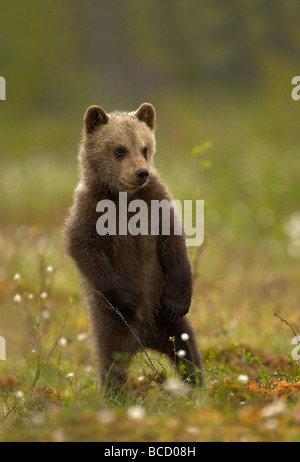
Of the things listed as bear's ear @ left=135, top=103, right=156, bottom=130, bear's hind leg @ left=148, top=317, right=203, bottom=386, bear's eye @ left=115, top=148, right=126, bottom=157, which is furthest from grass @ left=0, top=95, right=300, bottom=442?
bear's ear @ left=135, top=103, right=156, bottom=130

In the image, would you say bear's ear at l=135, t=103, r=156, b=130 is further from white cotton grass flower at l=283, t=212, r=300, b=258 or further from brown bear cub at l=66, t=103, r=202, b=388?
white cotton grass flower at l=283, t=212, r=300, b=258

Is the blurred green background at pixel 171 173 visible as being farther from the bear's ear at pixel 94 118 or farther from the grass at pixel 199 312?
the bear's ear at pixel 94 118

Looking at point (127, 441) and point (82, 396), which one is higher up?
point (82, 396)

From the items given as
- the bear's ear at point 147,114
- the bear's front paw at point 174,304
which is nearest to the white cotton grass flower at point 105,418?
the bear's front paw at point 174,304

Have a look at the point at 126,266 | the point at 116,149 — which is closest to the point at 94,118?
the point at 116,149

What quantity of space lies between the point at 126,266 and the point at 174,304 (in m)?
0.49

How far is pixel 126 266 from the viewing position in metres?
5.41

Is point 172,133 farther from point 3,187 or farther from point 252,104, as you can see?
point 3,187

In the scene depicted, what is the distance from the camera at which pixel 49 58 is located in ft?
114

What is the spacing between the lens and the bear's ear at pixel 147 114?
5949 millimetres

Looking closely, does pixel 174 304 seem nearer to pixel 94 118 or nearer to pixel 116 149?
pixel 116 149

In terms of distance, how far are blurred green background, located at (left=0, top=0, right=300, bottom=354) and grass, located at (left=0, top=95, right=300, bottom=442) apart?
0.09 metres

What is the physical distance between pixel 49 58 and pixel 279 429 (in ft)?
110

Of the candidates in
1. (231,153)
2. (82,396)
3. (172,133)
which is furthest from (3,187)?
(82,396)
